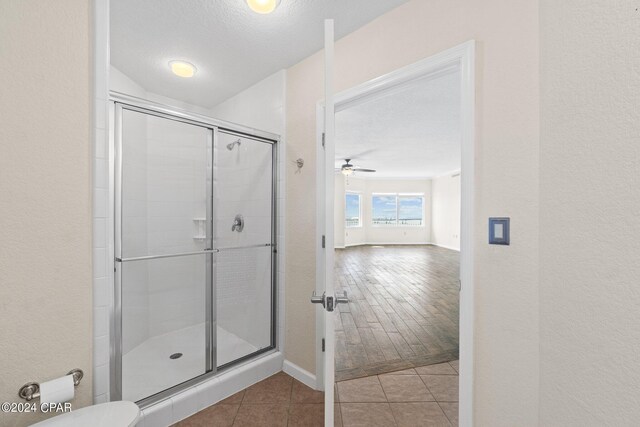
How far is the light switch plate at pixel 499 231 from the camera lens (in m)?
1.10

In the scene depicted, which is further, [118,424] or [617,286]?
[118,424]

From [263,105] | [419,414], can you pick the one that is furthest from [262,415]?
[263,105]

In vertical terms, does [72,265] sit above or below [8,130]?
below

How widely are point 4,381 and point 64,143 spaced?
952 millimetres

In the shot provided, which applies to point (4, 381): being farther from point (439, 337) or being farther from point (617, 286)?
point (439, 337)

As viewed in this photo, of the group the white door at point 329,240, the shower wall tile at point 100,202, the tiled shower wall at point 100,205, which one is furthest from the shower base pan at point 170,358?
the white door at point 329,240

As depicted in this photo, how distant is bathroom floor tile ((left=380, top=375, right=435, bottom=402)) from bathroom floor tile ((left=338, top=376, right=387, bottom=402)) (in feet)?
0.17

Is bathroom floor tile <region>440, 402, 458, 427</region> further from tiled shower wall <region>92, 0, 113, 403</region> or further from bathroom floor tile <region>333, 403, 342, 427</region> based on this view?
→ tiled shower wall <region>92, 0, 113, 403</region>

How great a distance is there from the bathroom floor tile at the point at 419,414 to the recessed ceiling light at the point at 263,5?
267 cm

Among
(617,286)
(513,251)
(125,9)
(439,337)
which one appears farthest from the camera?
(439,337)

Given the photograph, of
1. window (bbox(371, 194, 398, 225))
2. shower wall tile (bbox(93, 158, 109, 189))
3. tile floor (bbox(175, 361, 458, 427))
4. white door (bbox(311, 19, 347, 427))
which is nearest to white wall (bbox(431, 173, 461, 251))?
window (bbox(371, 194, 398, 225))

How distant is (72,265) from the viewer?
112cm

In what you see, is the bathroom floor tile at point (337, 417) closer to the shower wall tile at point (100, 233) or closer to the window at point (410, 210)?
the shower wall tile at point (100, 233)

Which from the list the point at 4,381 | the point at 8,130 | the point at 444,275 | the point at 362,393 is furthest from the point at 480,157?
the point at 444,275
